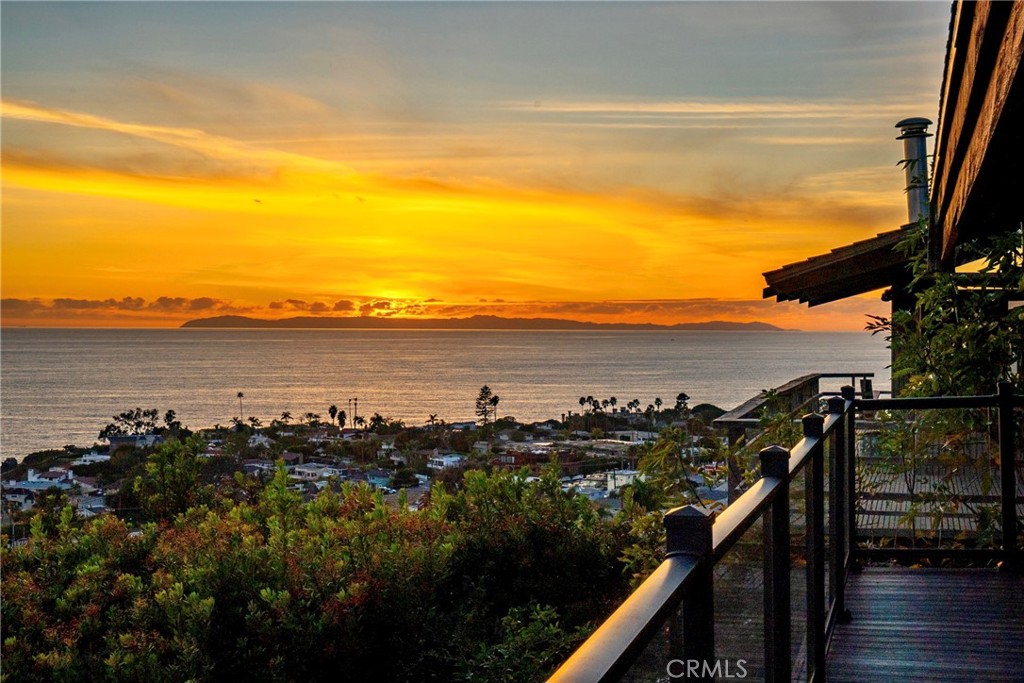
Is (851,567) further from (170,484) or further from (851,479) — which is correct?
(170,484)

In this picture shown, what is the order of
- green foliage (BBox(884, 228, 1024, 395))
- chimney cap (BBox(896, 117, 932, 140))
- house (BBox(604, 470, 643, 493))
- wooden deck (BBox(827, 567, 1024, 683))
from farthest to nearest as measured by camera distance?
chimney cap (BBox(896, 117, 932, 140))
house (BBox(604, 470, 643, 493))
green foliage (BBox(884, 228, 1024, 395))
wooden deck (BBox(827, 567, 1024, 683))

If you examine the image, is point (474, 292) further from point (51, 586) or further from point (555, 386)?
point (51, 586)

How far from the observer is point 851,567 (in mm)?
6391

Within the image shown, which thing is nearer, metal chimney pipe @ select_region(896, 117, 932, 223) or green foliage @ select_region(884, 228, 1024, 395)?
green foliage @ select_region(884, 228, 1024, 395)

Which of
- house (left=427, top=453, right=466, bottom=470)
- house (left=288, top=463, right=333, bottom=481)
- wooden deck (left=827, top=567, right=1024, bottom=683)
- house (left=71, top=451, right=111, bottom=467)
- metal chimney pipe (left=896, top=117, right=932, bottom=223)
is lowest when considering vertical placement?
house (left=71, top=451, right=111, bottom=467)

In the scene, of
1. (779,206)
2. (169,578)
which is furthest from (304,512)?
(779,206)

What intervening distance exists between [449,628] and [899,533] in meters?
4.55

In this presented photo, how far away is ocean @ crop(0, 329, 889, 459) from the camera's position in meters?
57.0

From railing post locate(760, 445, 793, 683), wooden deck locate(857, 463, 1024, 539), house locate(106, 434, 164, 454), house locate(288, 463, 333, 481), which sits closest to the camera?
railing post locate(760, 445, 793, 683)

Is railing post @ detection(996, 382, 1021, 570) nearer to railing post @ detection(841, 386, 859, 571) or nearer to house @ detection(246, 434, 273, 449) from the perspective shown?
railing post @ detection(841, 386, 859, 571)

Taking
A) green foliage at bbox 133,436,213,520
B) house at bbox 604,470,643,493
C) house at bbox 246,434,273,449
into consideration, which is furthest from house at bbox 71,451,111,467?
house at bbox 604,470,643,493

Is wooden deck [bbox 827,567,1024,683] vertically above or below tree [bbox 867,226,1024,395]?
below

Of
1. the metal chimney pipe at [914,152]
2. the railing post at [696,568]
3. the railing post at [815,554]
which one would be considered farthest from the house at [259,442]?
the railing post at [696,568]

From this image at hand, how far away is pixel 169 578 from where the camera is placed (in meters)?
9.73
